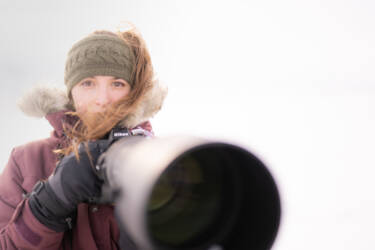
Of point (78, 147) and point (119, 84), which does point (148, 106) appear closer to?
point (119, 84)

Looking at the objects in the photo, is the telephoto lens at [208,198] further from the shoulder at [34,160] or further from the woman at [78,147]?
the shoulder at [34,160]

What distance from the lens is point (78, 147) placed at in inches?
16.1

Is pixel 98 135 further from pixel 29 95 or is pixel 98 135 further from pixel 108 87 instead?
pixel 29 95

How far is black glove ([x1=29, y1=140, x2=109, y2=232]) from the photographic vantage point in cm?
37

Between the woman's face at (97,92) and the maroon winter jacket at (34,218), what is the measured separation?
2.4 inches

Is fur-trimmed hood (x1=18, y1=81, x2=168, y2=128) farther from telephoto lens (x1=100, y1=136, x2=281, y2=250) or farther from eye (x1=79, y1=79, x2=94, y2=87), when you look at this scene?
telephoto lens (x1=100, y1=136, x2=281, y2=250)

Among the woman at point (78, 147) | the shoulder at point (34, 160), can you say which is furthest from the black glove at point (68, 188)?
the shoulder at point (34, 160)

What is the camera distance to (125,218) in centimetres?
24

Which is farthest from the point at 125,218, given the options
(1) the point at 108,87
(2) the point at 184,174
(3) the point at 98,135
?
(1) the point at 108,87

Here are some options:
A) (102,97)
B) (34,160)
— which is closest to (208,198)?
(102,97)

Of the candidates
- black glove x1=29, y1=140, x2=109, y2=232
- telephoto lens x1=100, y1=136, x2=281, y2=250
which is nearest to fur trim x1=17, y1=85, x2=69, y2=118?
black glove x1=29, y1=140, x2=109, y2=232

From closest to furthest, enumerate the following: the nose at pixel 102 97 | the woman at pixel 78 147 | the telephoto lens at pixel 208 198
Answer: the telephoto lens at pixel 208 198, the woman at pixel 78 147, the nose at pixel 102 97

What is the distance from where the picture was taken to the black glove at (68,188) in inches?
14.7

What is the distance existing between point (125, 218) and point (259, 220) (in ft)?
0.57
